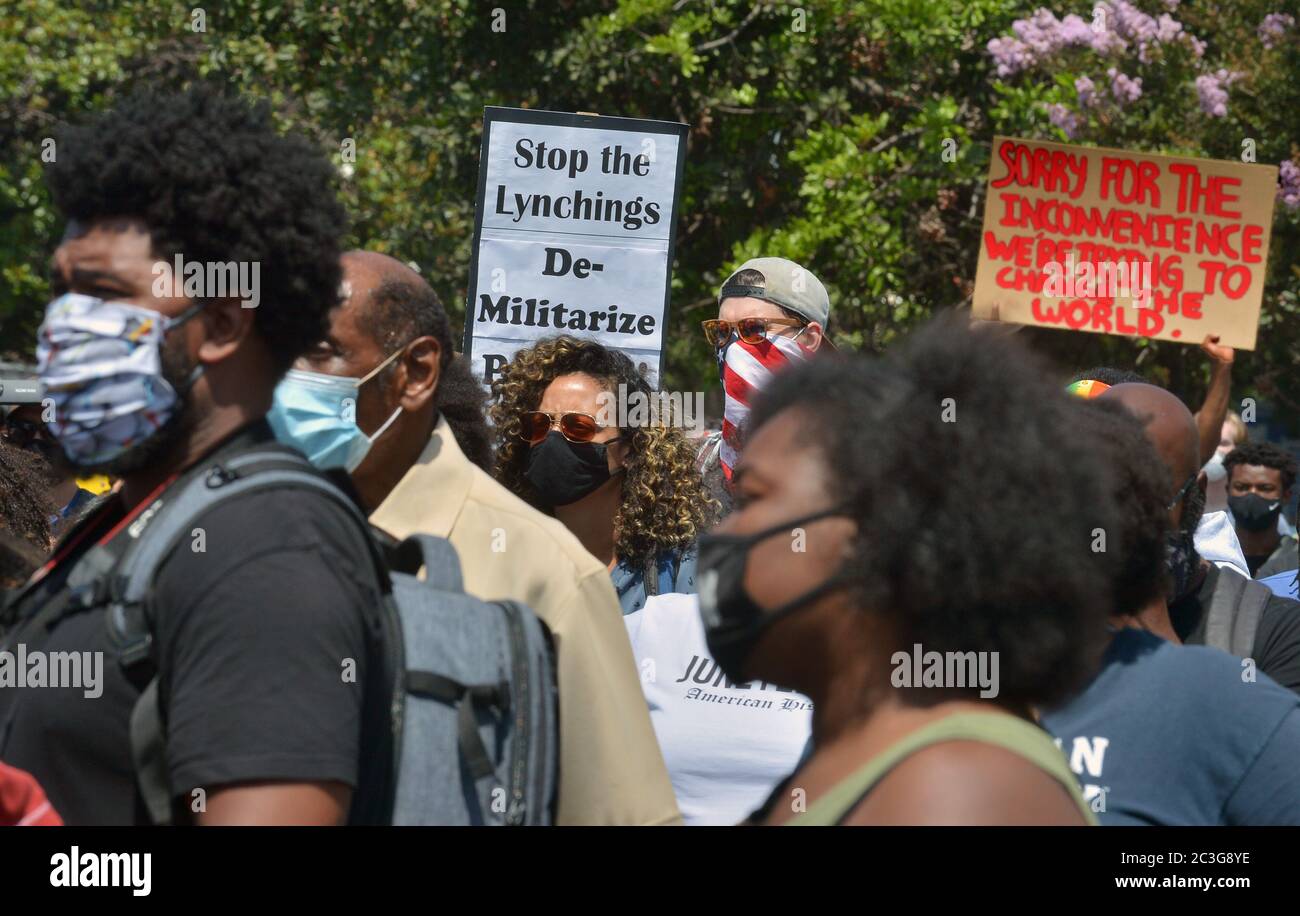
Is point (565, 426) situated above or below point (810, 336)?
below

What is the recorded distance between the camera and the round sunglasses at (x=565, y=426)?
14.1 feet

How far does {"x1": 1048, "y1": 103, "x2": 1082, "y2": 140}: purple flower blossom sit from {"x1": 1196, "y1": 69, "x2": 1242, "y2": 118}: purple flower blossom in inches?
27.9

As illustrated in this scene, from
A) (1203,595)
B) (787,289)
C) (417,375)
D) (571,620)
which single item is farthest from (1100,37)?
(571,620)

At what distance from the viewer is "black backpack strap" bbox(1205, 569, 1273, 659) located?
335 centimetres

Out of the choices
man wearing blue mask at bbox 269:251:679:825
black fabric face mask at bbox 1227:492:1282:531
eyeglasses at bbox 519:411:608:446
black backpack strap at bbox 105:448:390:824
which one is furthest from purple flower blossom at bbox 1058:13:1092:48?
black backpack strap at bbox 105:448:390:824

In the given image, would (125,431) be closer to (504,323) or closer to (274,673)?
(274,673)

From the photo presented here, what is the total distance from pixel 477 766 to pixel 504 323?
373 centimetres

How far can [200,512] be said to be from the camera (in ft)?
6.06

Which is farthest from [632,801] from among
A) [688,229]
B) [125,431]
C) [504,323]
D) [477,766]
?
[688,229]

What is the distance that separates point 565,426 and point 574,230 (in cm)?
159

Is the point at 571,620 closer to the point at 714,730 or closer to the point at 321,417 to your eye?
the point at 321,417

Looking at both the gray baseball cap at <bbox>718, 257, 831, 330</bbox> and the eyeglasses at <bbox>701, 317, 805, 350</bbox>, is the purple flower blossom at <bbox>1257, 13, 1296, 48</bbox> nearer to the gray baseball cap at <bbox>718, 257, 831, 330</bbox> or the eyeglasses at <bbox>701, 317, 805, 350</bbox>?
the gray baseball cap at <bbox>718, 257, 831, 330</bbox>

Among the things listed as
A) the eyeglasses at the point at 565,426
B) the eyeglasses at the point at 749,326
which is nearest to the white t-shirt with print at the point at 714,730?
the eyeglasses at the point at 565,426

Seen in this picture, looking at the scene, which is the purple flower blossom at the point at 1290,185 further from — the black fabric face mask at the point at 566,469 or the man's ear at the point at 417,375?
the man's ear at the point at 417,375
